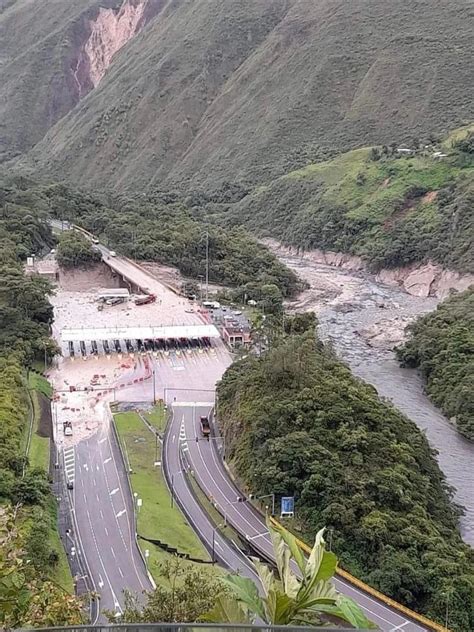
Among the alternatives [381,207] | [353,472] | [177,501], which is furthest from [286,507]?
[381,207]

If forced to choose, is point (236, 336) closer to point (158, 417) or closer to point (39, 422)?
point (158, 417)

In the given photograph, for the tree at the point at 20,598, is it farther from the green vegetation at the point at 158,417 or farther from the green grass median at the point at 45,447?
the green vegetation at the point at 158,417

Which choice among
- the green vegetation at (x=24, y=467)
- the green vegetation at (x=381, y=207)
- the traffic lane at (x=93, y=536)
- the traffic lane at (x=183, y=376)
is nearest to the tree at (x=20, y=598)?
the green vegetation at (x=24, y=467)

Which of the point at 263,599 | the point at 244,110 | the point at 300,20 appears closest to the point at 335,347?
the point at 263,599

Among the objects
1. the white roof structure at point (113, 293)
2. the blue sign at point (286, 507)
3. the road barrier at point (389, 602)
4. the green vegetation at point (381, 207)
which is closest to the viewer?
the road barrier at point (389, 602)

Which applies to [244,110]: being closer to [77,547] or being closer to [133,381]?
[133,381]

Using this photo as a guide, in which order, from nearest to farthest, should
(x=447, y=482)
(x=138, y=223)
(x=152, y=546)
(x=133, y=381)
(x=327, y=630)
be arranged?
(x=327, y=630), (x=152, y=546), (x=447, y=482), (x=133, y=381), (x=138, y=223)

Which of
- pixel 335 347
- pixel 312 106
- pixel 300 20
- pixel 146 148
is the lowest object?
pixel 335 347
